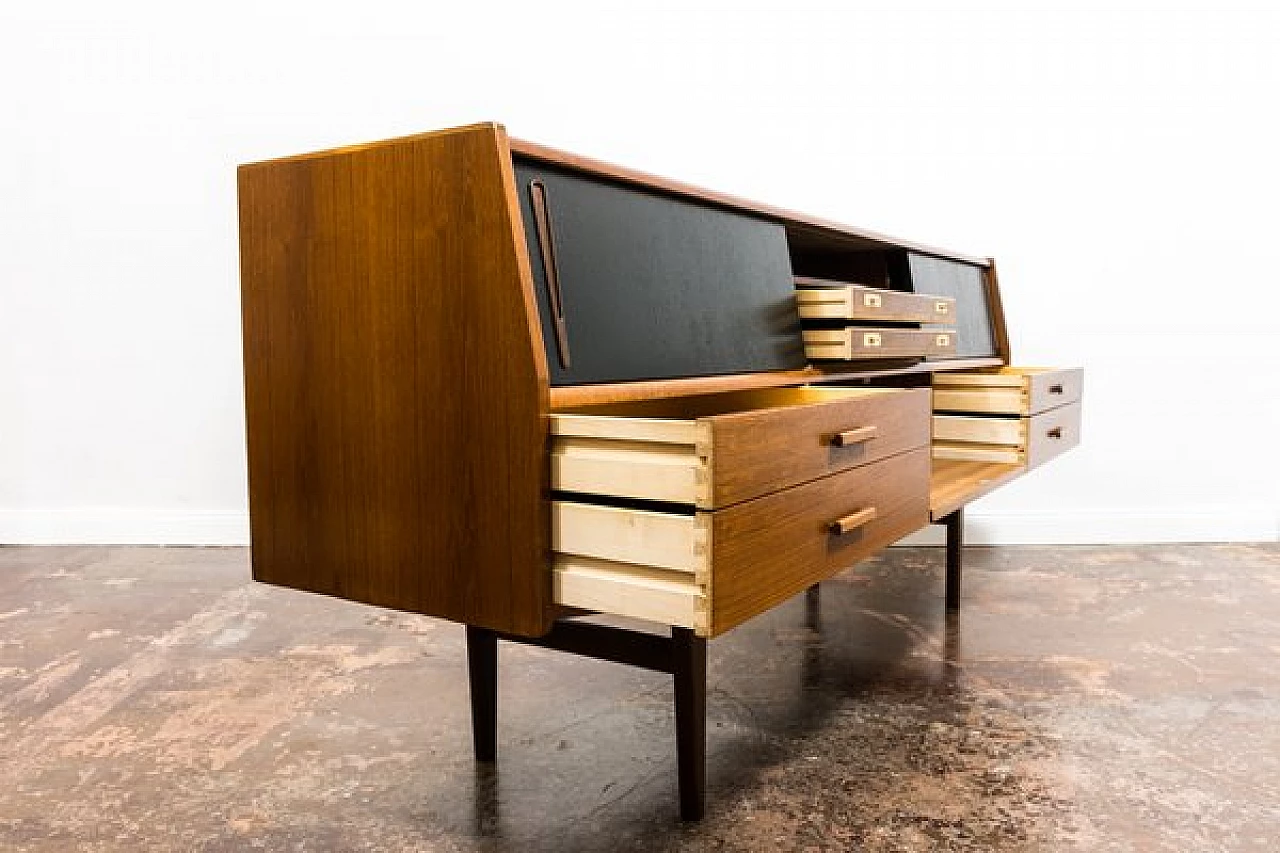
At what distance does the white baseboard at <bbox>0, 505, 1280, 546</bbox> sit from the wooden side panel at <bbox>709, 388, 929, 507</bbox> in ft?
6.62

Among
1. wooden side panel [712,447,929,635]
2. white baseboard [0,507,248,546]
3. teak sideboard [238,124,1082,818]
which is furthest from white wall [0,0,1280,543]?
wooden side panel [712,447,929,635]

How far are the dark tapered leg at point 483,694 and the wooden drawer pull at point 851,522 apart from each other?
2.03 feet

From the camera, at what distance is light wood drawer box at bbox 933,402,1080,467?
7.31ft

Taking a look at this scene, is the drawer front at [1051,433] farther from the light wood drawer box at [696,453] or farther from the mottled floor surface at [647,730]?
the light wood drawer box at [696,453]

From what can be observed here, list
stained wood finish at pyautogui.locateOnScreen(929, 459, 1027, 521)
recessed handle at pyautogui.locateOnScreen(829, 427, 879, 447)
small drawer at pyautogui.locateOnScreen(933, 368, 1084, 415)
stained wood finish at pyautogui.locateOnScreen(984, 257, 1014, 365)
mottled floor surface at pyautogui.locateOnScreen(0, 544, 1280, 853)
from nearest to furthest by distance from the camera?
recessed handle at pyautogui.locateOnScreen(829, 427, 879, 447)
mottled floor surface at pyautogui.locateOnScreen(0, 544, 1280, 853)
stained wood finish at pyautogui.locateOnScreen(929, 459, 1027, 521)
small drawer at pyautogui.locateOnScreen(933, 368, 1084, 415)
stained wood finish at pyautogui.locateOnScreen(984, 257, 1014, 365)

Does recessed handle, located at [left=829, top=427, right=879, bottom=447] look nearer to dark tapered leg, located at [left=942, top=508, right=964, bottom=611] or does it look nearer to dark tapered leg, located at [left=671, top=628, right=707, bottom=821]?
dark tapered leg, located at [left=671, top=628, right=707, bottom=821]

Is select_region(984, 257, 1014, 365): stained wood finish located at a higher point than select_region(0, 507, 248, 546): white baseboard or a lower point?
higher

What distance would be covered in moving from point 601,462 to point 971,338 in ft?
6.30

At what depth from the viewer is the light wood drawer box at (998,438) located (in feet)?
7.31

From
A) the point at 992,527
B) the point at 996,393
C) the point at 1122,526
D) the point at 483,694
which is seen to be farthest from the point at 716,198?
the point at 1122,526

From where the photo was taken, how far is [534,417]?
105 centimetres

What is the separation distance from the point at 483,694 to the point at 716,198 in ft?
2.90

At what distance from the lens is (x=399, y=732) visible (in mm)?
1743

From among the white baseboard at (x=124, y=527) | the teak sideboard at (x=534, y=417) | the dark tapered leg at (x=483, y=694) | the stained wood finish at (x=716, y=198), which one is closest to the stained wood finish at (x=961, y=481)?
the teak sideboard at (x=534, y=417)
